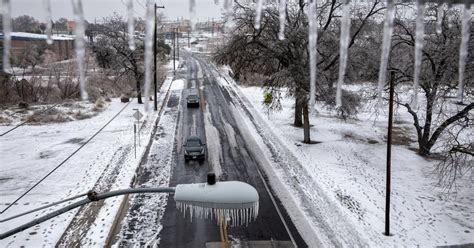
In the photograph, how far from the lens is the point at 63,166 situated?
2178 cm

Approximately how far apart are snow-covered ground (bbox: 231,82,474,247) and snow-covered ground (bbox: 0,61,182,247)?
8.50 m

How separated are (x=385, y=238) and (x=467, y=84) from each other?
34.1ft

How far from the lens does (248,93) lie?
155ft

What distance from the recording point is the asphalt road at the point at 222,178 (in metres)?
13.5

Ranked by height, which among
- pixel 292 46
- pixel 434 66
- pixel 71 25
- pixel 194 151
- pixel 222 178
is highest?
pixel 292 46

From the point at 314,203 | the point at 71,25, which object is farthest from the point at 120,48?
the point at 71,25

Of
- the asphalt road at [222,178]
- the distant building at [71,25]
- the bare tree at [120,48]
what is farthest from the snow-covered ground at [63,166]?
the distant building at [71,25]

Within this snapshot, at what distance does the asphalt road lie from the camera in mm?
13523

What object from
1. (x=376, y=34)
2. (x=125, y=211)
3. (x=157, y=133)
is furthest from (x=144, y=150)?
(x=376, y=34)

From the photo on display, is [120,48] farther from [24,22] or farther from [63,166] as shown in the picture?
[24,22]

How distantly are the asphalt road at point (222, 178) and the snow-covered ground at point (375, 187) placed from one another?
1.11 meters

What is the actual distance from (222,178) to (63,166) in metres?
9.71

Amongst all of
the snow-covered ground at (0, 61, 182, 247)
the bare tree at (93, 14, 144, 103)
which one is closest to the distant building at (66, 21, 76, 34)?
the snow-covered ground at (0, 61, 182, 247)

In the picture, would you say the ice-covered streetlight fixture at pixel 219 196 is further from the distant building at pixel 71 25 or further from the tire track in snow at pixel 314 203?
the tire track in snow at pixel 314 203
